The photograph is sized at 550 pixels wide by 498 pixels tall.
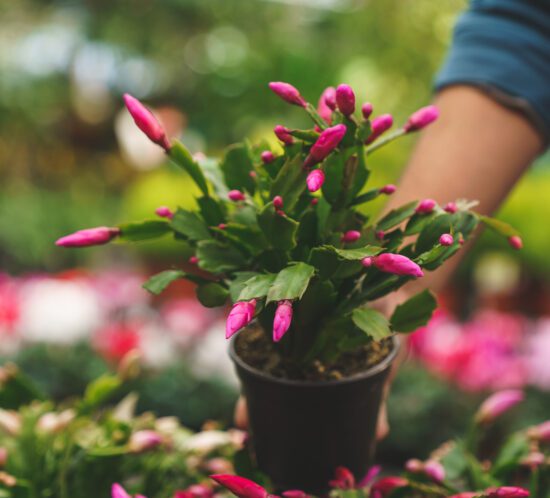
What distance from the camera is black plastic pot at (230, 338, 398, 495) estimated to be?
585 mm

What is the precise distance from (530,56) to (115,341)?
1.26 metres

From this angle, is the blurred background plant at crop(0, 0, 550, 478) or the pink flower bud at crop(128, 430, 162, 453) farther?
the blurred background plant at crop(0, 0, 550, 478)

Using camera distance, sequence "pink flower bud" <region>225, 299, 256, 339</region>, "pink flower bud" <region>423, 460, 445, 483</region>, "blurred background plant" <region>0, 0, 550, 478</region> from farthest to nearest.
A: "blurred background plant" <region>0, 0, 550, 478</region> < "pink flower bud" <region>423, 460, 445, 483</region> < "pink flower bud" <region>225, 299, 256, 339</region>

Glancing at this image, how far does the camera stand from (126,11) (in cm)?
507

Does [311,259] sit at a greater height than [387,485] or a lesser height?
greater

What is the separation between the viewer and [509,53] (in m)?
0.87

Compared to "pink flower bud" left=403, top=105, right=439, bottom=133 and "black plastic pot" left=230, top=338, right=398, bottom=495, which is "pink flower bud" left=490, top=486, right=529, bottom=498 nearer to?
"black plastic pot" left=230, top=338, right=398, bottom=495

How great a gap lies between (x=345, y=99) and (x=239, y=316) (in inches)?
7.3

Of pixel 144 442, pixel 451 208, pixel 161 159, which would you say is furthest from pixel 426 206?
pixel 161 159

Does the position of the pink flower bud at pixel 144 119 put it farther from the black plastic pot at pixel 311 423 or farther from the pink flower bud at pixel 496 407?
the pink flower bud at pixel 496 407

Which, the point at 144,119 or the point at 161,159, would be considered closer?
the point at 144,119

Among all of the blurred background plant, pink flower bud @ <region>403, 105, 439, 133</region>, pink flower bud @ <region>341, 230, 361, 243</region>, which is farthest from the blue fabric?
the blurred background plant

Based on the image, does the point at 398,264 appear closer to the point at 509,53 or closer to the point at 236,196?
the point at 236,196

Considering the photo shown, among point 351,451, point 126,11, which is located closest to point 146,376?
point 351,451
